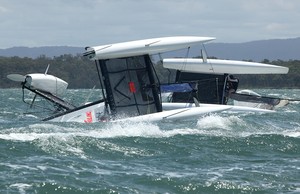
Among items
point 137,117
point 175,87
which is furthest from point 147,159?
point 175,87

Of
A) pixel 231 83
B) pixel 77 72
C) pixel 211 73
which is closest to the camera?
pixel 211 73

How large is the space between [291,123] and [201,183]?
17.3 m

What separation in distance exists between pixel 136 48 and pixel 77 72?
10116cm

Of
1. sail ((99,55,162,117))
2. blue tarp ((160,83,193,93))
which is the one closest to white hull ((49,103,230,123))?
sail ((99,55,162,117))

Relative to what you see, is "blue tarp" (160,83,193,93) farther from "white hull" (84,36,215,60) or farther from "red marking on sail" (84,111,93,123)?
"red marking on sail" (84,111,93,123)

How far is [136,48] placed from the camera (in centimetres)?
3034

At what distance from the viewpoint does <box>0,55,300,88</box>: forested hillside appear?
12512 centimetres

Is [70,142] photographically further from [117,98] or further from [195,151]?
[117,98]

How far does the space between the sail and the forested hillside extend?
8876 centimetres

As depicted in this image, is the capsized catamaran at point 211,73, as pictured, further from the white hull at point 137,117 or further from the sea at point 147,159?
the sea at point 147,159

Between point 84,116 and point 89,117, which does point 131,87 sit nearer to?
point 89,117

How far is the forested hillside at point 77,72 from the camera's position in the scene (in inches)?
4926

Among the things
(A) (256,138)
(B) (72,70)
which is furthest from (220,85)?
(B) (72,70)

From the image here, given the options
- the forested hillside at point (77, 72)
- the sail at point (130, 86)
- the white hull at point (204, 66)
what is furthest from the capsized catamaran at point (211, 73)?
the forested hillside at point (77, 72)
